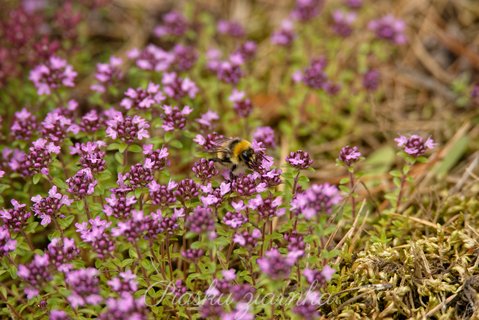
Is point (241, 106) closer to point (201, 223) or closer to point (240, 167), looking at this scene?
point (240, 167)

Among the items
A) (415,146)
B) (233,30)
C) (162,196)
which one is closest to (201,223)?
(162,196)

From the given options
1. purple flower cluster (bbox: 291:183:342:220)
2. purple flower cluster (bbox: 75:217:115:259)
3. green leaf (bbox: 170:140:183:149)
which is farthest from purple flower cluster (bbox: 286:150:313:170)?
purple flower cluster (bbox: 75:217:115:259)

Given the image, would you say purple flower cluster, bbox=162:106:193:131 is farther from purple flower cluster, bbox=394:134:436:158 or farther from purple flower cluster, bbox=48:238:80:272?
purple flower cluster, bbox=394:134:436:158

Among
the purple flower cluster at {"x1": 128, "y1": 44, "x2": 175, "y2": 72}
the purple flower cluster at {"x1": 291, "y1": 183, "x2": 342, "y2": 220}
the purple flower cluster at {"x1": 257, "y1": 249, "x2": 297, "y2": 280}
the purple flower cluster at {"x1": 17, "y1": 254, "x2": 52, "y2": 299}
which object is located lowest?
the purple flower cluster at {"x1": 257, "y1": 249, "x2": 297, "y2": 280}

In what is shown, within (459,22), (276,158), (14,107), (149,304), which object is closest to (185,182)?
(149,304)

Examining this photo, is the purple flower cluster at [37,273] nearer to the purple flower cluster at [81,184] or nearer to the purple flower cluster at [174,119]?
the purple flower cluster at [81,184]

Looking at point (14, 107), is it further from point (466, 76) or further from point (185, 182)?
point (466, 76)
